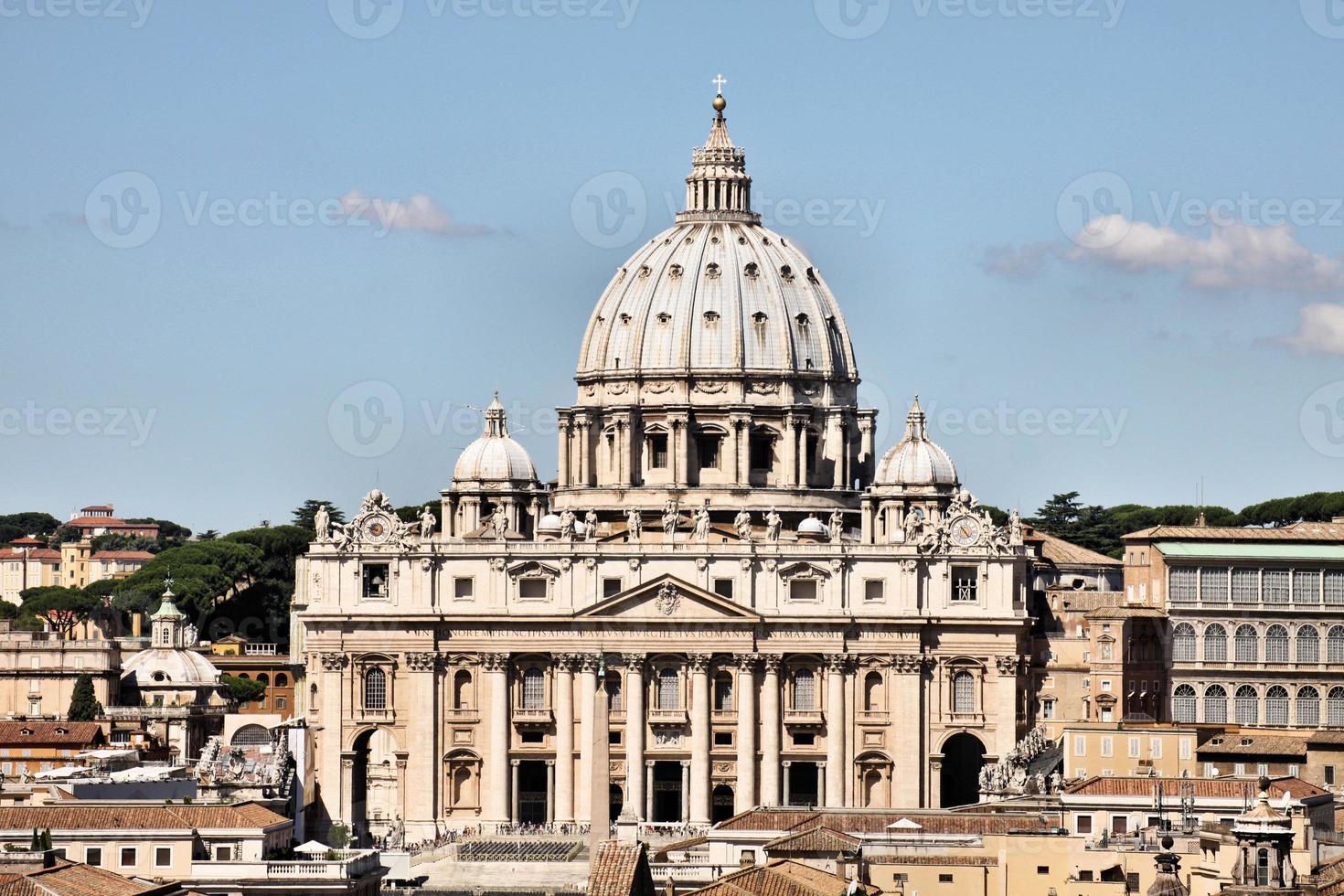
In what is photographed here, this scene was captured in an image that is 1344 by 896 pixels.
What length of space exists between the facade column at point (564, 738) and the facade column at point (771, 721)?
7815mm

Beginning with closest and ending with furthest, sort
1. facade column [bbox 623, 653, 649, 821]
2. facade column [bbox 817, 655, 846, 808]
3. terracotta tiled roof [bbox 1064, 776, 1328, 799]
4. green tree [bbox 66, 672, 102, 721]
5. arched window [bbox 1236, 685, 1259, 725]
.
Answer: terracotta tiled roof [bbox 1064, 776, 1328, 799], arched window [bbox 1236, 685, 1259, 725], facade column [bbox 623, 653, 649, 821], facade column [bbox 817, 655, 846, 808], green tree [bbox 66, 672, 102, 721]

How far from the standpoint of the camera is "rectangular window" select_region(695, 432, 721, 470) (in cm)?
19738

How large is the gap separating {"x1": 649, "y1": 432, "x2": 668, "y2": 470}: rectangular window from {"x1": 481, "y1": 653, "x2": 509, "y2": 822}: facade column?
978 inches

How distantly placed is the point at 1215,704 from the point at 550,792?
27.4 m

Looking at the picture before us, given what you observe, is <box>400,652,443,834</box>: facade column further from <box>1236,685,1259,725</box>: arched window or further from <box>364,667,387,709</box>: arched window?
<box>1236,685,1259,725</box>: arched window

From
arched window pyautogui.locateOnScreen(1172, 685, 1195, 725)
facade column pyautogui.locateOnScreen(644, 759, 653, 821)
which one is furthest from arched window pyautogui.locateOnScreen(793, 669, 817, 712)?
arched window pyautogui.locateOnScreen(1172, 685, 1195, 725)

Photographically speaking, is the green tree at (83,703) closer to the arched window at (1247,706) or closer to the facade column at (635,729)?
the facade column at (635,729)

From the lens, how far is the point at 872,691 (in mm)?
174000

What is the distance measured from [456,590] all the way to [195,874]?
63.2 metres

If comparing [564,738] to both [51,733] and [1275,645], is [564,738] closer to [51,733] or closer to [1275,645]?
[51,733]

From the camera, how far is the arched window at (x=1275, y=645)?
16575cm

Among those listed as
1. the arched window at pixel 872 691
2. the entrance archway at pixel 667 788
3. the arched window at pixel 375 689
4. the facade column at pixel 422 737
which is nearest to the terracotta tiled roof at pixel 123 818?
the facade column at pixel 422 737

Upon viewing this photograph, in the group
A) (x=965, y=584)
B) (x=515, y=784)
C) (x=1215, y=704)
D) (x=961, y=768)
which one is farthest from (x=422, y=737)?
(x=1215, y=704)

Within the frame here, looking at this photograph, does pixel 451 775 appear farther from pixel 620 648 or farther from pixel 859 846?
pixel 859 846
